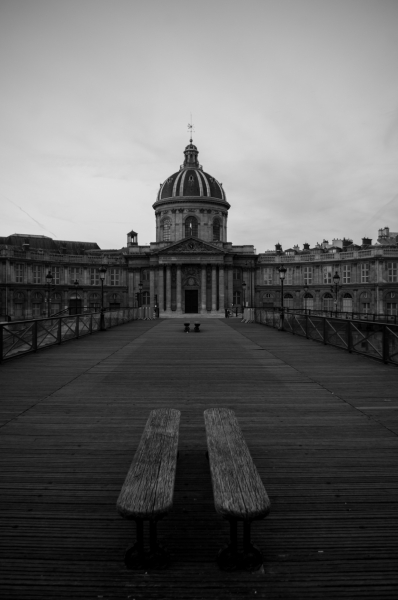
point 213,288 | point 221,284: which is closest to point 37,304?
point 213,288

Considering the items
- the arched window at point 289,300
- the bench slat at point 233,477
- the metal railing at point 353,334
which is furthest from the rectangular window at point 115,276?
the bench slat at point 233,477

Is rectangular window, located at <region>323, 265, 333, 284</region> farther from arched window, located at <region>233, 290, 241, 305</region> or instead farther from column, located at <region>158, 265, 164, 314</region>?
column, located at <region>158, 265, 164, 314</region>

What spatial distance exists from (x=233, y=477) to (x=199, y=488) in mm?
1012

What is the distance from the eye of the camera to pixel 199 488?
428 cm

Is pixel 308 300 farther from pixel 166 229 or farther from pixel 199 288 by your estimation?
pixel 166 229

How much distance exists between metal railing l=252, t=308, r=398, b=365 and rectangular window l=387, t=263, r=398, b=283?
4666 cm

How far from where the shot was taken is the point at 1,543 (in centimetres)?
331

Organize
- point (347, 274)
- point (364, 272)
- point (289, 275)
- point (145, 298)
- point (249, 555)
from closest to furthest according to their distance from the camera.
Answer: point (249, 555), point (364, 272), point (347, 274), point (145, 298), point (289, 275)

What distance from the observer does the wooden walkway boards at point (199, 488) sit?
290 cm

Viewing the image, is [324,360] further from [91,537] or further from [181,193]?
[181,193]

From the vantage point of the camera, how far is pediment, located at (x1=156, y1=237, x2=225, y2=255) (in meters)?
63.2

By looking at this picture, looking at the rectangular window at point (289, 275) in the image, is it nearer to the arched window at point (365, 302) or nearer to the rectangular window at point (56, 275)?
the arched window at point (365, 302)

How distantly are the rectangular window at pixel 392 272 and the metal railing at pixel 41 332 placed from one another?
52.9m

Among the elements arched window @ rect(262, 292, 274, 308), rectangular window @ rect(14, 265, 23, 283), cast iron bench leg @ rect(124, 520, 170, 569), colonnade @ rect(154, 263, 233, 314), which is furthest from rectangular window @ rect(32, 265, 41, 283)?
cast iron bench leg @ rect(124, 520, 170, 569)
